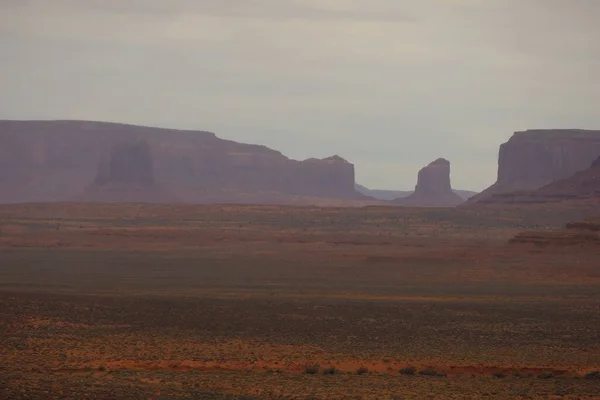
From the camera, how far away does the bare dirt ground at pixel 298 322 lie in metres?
24.5

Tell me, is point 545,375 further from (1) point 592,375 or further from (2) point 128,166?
(2) point 128,166

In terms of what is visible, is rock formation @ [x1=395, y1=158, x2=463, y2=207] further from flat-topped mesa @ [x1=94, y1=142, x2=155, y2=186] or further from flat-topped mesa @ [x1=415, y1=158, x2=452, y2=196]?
flat-topped mesa @ [x1=94, y1=142, x2=155, y2=186]

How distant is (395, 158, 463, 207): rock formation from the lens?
19325 cm

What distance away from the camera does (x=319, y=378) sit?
2581 cm

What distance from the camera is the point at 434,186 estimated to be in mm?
195625

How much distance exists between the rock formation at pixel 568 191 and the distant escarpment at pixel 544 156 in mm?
29648

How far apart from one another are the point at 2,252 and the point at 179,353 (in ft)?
156

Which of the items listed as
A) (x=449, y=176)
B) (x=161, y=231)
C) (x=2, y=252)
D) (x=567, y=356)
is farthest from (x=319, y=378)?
(x=449, y=176)

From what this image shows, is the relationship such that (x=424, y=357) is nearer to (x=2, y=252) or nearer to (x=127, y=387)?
(x=127, y=387)

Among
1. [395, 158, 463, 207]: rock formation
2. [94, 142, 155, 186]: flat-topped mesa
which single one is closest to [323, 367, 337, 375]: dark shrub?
[94, 142, 155, 186]: flat-topped mesa

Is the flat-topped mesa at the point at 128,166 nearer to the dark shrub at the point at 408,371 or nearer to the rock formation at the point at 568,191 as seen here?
the rock formation at the point at 568,191

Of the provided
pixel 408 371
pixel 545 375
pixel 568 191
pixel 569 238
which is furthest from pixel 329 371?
pixel 568 191

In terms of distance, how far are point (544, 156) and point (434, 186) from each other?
1707 inches

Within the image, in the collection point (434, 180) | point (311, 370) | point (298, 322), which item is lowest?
point (311, 370)
